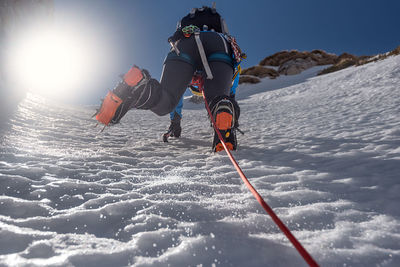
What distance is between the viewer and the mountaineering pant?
2.48 meters

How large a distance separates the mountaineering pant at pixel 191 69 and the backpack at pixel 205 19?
31 centimetres

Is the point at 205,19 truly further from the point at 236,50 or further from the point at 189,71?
the point at 189,71

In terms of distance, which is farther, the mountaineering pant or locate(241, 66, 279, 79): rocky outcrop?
locate(241, 66, 279, 79): rocky outcrop

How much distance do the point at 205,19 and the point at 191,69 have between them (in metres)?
0.75

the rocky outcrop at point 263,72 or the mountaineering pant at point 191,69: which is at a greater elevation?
the rocky outcrop at point 263,72

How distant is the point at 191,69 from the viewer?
8.83ft

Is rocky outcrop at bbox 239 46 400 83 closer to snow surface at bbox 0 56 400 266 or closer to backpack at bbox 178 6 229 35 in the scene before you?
backpack at bbox 178 6 229 35

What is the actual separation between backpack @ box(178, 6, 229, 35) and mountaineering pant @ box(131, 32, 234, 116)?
0.31m

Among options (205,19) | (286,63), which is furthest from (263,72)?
(205,19)

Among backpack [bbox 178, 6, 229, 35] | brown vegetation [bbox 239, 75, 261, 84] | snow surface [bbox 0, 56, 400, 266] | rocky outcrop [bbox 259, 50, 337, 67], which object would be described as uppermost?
rocky outcrop [bbox 259, 50, 337, 67]

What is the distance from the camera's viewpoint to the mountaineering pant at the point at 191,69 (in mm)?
2477

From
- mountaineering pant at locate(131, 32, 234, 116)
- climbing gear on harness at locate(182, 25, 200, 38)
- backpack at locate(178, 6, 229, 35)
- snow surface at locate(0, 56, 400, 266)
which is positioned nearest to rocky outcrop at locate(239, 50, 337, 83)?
backpack at locate(178, 6, 229, 35)

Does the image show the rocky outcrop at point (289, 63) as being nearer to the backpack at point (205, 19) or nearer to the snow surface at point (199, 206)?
the backpack at point (205, 19)

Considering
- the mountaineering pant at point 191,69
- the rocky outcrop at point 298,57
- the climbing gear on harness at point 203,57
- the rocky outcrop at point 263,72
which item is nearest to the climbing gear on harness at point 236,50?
the mountaineering pant at point 191,69
